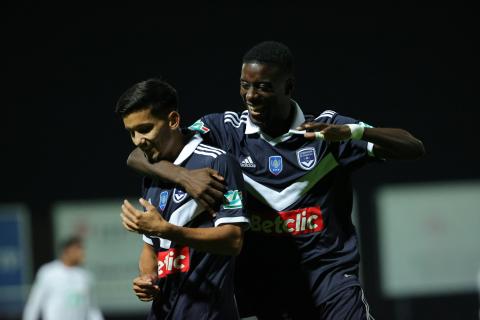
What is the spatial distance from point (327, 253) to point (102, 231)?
722 centimetres

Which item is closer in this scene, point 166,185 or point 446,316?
point 166,185

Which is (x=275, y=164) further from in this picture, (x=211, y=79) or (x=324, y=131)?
(x=211, y=79)

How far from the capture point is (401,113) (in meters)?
10.7

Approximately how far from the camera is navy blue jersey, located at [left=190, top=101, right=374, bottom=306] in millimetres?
3740

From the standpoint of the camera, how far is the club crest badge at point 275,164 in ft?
12.4

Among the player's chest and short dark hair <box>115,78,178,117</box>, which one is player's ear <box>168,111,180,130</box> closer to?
short dark hair <box>115,78,178,117</box>

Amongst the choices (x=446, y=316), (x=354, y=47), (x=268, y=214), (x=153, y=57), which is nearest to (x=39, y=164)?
(x=153, y=57)

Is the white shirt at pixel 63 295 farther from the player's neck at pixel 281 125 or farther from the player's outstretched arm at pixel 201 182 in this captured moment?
→ the player's outstretched arm at pixel 201 182

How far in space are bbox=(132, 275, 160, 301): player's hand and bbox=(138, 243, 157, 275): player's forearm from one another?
0.14 m

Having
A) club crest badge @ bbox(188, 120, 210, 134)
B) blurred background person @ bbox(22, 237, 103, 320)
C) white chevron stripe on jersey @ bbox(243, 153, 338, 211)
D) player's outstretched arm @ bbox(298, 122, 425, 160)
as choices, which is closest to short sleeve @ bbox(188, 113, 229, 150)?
club crest badge @ bbox(188, 120, 210, 134)

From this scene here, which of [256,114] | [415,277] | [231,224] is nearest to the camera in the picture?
[231,224]

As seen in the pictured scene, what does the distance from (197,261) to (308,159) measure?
76 centimetres

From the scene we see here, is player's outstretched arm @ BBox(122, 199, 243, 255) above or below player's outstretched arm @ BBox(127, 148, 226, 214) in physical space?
below

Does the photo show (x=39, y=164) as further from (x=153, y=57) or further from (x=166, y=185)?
(x=166, y=185)
